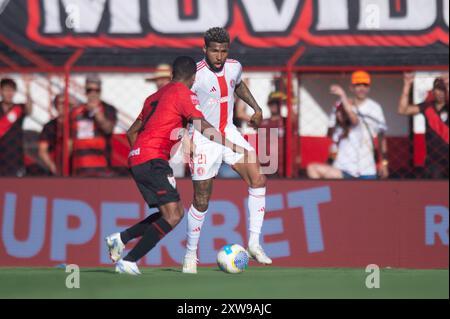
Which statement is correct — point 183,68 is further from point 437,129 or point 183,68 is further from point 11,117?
point 437,129

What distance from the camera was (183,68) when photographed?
11805mm

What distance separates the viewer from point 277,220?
1540cm

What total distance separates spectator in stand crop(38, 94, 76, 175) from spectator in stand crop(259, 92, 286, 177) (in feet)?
8.10

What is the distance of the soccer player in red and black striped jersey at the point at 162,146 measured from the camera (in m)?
11.6

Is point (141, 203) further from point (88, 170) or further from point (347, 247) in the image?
point (347, 247)

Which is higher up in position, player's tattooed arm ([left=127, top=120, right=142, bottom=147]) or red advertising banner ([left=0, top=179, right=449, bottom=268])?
player's tattooed arm ([left=127, top=120, right=142, bottom=147])

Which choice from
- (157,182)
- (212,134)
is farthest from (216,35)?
(157,182)

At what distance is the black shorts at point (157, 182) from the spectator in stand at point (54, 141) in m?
4.04

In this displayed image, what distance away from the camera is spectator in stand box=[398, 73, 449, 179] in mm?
15438

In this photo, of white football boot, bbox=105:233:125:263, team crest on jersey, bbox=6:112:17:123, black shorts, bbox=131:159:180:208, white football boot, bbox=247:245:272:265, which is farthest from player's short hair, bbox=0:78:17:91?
white football boot, bbox=247:245:272:265

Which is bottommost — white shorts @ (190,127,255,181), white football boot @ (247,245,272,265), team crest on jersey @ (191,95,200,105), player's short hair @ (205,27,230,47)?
white football boot @ (247,245,272,265)

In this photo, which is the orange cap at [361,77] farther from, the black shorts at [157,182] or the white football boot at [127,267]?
the white football boot at [127,267]

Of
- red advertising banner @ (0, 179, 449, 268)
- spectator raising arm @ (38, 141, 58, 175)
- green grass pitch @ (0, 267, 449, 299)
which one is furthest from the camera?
spectator raising arm @ (38, 141, 58, 175)

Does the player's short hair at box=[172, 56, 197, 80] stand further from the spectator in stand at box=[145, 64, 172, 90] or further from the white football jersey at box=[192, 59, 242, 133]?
the spectator in stand at box=[145, 64, 172, 90]
